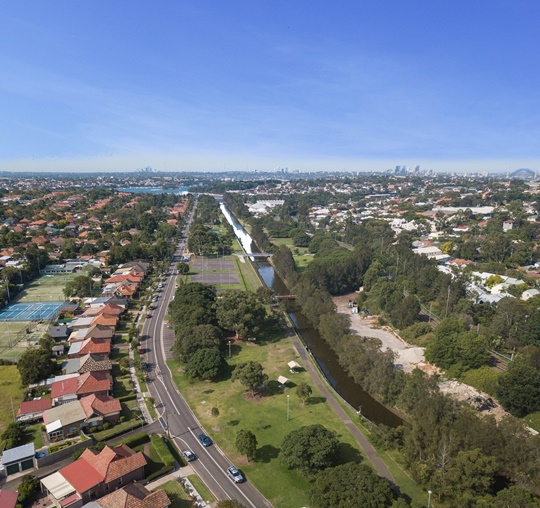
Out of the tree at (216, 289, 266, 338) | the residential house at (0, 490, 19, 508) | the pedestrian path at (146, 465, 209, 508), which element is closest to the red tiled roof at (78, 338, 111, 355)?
the tree at (216, 289, 266, 338)

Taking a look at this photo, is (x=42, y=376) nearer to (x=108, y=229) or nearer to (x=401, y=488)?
(x=401, y=488)

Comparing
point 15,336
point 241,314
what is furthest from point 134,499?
point 15,336

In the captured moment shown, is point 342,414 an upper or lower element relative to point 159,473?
lower

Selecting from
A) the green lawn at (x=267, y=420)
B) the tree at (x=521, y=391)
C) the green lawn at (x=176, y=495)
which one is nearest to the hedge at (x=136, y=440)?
the green lawn at (x=267, y=420)

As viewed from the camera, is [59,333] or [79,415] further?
[59,333]

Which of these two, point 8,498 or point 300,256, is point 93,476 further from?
point 300,256
